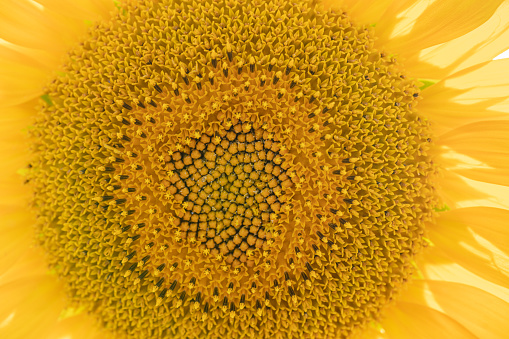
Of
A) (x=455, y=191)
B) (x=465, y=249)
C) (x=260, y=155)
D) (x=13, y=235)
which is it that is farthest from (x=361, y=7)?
(x=13, y=235)

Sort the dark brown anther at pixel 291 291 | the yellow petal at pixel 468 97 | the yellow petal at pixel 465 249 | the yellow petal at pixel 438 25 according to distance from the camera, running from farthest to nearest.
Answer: the yellow petal at pixel 465 249
the yellow petal at pixel 468 97
the dark brown anther at pixel 291 291
the yellow petal at pixel 438 25

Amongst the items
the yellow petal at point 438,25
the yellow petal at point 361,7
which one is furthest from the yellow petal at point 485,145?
the yellow petal at point 361,7

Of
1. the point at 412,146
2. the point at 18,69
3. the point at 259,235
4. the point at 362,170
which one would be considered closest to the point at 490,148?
the point at 412,146

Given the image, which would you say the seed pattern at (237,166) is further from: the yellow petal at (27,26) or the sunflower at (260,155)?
the yellow petal at (27,26)

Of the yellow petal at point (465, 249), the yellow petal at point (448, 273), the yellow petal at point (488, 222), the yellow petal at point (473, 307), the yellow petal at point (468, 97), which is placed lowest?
the yellow petal at point (473, 307)

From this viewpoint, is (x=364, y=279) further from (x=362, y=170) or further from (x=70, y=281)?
(x=70, y=281)

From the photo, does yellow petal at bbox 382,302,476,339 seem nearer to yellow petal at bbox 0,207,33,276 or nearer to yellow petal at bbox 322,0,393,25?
yellow petal at bbox 322,0,393,25

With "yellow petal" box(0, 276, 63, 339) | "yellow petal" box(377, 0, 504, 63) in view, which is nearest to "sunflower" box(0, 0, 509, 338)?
"yellow petal" box(377, 0, 504, 63)
